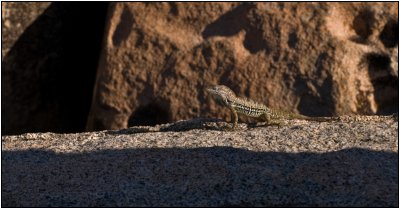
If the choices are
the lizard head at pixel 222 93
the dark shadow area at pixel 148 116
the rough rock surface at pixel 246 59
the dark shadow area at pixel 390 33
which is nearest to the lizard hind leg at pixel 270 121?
the lizard head at pixel 222 93

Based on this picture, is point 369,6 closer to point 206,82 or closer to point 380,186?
point 206,82

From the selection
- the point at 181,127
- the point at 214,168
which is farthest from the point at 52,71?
the point at 214,168

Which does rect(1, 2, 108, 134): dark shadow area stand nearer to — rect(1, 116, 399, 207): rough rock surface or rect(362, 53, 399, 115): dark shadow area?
rect(1, 116, 399, 207): rough rock surface

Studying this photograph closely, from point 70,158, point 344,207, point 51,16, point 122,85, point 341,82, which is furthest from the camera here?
point 51,16

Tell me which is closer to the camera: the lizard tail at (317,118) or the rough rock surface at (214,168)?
the rough rock surface at (214,168)

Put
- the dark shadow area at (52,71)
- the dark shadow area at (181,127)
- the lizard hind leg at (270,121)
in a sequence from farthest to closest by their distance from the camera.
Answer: the dark shadow area at (52,71), the lizard hind leg at (270,121), the dark shadow area at (181,127)

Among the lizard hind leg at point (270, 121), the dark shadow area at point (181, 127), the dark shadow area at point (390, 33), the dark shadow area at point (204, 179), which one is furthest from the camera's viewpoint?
the dark shadow area at point (390, 33)

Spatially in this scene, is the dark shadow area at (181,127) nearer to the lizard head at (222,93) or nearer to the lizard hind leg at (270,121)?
the lizard head at (222,93)

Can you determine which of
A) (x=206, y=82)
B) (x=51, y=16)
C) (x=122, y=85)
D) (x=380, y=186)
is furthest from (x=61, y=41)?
(x=380, y=186)
